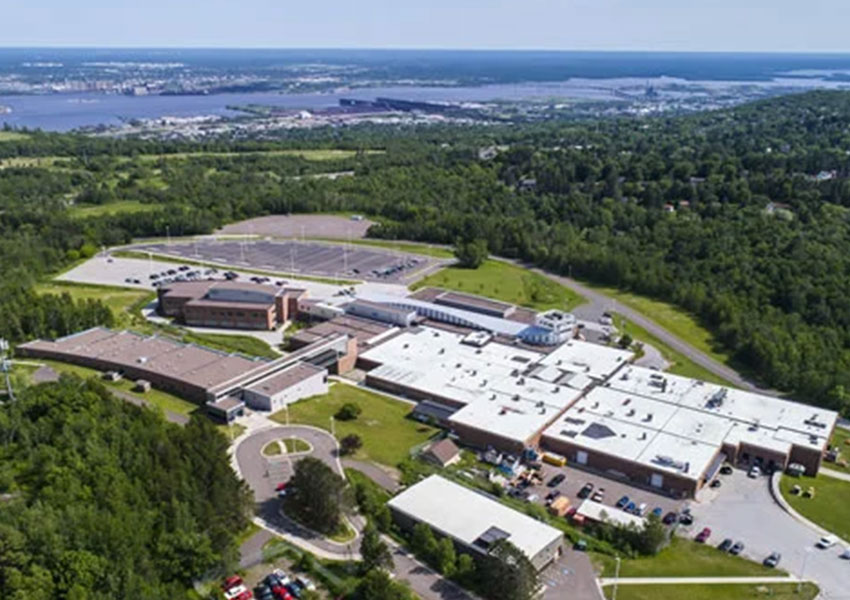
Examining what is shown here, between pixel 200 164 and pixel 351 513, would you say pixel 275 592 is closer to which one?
pixel 351 513

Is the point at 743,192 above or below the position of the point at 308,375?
above

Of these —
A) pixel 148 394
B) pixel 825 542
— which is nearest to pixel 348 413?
pixel 148 394

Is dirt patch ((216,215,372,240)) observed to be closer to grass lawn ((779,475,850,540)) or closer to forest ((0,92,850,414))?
forest ((0,92,850,414))

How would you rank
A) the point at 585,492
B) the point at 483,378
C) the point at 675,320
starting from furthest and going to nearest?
the point at 675,320 → the point at 483,378 → the point at 585,492

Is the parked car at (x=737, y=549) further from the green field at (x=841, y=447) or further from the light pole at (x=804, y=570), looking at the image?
the green field at (x=841, y=447)

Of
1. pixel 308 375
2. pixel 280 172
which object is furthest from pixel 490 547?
pixel 280 172

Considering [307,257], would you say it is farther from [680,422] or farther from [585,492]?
[585,492]
